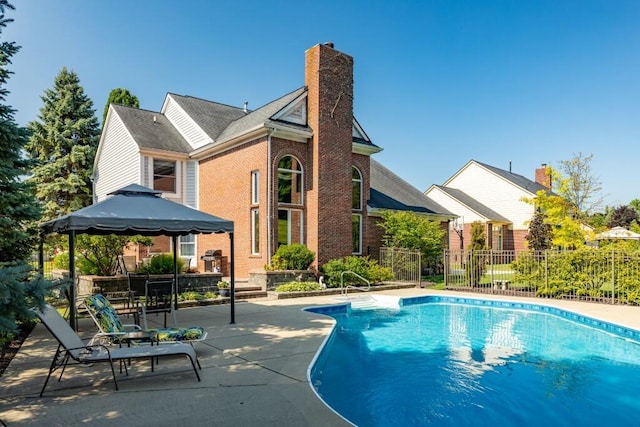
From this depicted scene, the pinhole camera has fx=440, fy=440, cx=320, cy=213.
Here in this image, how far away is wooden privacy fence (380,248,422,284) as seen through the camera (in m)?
19.0

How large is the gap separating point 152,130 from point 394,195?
13.2 metres

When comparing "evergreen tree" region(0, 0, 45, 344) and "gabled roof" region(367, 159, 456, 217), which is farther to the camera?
"gabled roof" region(367, 159, 456, 217)

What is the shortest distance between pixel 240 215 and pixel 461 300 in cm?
907

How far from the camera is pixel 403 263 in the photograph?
19422mm

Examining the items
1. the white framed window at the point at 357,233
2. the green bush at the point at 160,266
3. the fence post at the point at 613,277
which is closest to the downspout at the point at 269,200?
the green bush at the point at 160,266

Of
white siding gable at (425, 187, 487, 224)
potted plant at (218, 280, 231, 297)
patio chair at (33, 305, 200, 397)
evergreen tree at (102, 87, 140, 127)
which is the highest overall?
evergreen tree at (102, 87, 140, 127)

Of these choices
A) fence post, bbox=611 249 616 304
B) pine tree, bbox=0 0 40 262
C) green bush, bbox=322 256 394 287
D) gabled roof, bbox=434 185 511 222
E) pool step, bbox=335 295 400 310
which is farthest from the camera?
gabled roof, bbox=434 185 511 222

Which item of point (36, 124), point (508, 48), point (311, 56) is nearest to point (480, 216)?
point (508, 48)

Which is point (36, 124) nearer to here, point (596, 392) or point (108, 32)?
point (108, 32)

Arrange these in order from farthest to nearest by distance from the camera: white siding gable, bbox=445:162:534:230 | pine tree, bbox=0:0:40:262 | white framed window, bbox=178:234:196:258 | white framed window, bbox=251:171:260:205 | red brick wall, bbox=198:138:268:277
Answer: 1. white siding gable, bbox=445:162:534:230
2. white framed window, bbox=178:234:196:258
3. white framed window, bbox=251:171:260:205
4. red brick wall, bbox=198:138:268:277
5. pine tree, bbox=0:0:40:262

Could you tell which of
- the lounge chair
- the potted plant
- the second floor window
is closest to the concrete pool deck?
the lounge chair

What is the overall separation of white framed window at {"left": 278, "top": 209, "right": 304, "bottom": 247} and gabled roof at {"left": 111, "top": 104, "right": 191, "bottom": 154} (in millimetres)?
6293

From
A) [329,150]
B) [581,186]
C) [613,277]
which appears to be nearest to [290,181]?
[329,150]

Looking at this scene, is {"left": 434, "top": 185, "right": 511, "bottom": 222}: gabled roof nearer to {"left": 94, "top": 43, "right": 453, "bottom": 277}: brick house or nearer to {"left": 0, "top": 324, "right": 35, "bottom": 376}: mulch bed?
{"left": 94, "top": 43, "right": 453, "bottom": 277}: brick house
